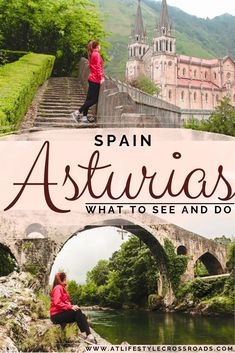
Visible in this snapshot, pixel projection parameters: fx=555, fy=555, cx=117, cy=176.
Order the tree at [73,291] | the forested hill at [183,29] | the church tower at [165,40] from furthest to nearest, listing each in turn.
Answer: the church tower at [165,40] → the forested hill at [183,29] → the tree at [73,291]

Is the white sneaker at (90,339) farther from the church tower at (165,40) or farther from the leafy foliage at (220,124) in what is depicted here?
the church tower at (165,40)

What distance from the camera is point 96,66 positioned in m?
3.94

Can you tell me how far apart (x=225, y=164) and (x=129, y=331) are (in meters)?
1.56

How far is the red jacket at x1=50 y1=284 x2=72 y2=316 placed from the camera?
3.26 metres

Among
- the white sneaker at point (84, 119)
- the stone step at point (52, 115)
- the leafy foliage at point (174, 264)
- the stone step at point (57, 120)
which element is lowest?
the leafy foliage at point (174, 264)

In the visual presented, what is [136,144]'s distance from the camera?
11.4 feet

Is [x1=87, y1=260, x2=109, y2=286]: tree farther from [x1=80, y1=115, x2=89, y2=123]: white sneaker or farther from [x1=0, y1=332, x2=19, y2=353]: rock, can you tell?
[x1=80, y1=115, x2=89, y2=123]: white sneaker

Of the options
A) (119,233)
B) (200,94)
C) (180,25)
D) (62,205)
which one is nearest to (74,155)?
(62,205)

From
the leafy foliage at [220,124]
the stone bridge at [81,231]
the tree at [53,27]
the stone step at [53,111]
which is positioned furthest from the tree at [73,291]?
the tree at [53,27]

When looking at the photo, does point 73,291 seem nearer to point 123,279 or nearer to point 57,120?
point 123,279

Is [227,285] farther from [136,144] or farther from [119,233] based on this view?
[136,144]

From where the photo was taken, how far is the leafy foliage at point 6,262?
13.5ft

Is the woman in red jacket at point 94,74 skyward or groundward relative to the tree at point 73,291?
skyward

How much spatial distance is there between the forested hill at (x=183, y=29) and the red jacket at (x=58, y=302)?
24.3ft
